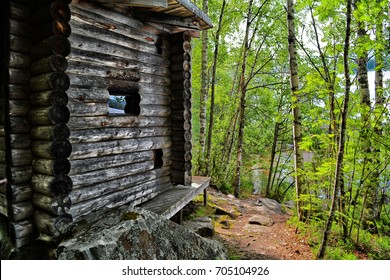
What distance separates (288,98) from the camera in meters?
13.0

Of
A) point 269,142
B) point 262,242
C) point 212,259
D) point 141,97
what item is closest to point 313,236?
point 262,242

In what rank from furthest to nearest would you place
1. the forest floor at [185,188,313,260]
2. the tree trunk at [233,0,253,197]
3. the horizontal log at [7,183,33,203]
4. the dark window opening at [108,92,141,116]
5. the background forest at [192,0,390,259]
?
the tree trunk at [233,0,253,197], the forest floor at [185,188,313,260], the dark window opening at [108,92,141,116], the background forest at [192,0,390,259], the horizontal log at [7,183,33,203]

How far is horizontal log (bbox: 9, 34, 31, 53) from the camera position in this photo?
362 centimetres

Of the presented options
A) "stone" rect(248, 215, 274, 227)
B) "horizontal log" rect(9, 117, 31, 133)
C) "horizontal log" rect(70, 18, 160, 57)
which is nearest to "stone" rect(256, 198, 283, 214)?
"stone" rect(248, 215, 274, 227)

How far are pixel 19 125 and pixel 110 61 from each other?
1.79 metres

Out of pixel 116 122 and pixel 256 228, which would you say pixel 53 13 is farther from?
pixel 256 228

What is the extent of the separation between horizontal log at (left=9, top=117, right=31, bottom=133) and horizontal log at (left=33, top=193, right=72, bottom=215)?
96cm

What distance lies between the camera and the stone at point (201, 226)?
609 cm

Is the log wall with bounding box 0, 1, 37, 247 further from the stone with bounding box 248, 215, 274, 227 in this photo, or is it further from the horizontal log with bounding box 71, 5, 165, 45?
the stone with bounding box 248, 215, 274, 227

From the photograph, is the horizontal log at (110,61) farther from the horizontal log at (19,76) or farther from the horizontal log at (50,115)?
the horizontal log at (50,115)

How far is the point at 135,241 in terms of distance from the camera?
3.27 meters

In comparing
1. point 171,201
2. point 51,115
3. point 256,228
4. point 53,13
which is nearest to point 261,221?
point 256,228

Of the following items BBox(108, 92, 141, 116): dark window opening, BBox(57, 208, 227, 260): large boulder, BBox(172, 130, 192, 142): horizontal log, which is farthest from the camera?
BBox(172, 130, 192, 142): horizontal log

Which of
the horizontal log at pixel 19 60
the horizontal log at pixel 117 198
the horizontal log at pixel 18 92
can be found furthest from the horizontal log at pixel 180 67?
the horizontal log at pixel 18 92
